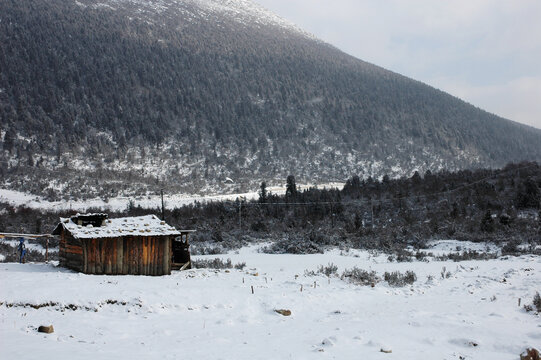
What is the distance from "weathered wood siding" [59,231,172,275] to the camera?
16.5 meters

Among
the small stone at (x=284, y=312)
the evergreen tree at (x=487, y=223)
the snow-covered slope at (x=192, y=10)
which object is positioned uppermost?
the snow-covered slope at (x=192, y=10)

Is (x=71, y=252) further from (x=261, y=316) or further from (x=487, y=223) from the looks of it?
(x=487, y=223)

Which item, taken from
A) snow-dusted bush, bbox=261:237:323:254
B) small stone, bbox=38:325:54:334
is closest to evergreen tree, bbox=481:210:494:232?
snow-dusted bush, bbox=261:237:323:254

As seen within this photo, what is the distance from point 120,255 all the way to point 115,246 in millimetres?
435

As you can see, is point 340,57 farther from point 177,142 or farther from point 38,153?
point 38,153

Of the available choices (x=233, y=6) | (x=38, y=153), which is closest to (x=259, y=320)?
(x=38, y=153)

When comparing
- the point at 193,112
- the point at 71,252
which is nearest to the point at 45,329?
the point at 71,252

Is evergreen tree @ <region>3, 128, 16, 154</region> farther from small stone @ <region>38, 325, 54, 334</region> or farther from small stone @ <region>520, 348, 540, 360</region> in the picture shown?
small stone @ <region>520, 348, 540, 360</region>

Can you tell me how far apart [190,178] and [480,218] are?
51.9 meters

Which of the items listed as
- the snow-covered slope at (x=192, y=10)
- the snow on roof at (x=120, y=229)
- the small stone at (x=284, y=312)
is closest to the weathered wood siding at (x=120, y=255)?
the snow on roof at (x=120, y=229)

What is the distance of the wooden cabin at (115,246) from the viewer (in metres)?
16.5

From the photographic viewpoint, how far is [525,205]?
3441 cm

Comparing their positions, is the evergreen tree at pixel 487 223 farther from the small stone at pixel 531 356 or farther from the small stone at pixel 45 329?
the small stone at pixel 45 329

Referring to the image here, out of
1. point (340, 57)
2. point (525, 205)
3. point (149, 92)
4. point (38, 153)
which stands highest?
point (340, 57)
